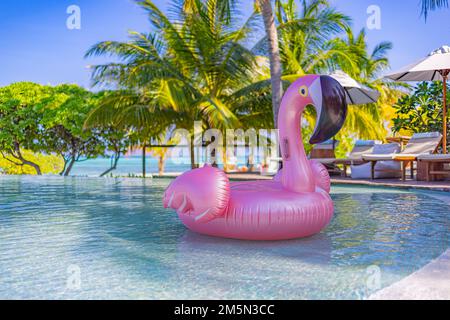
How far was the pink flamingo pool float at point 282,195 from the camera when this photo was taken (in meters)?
3.38

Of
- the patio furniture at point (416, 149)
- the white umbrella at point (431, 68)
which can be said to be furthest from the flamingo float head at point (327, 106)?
the white umbrella at point (431, 68)

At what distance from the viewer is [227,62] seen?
12.9 m

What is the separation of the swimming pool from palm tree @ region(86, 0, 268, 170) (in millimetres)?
7836

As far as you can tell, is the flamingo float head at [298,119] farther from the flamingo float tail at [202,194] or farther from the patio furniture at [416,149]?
the patio furniture at [416,149]

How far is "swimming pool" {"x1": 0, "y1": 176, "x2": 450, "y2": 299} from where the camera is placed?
2.34 m

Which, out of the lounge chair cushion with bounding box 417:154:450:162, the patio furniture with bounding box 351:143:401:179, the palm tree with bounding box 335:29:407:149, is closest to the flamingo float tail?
the lounge chair cushion with bounding box 417:154:450:162

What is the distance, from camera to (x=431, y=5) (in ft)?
25.4

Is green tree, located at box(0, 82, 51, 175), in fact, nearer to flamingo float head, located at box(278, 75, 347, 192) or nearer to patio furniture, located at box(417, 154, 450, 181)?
patio furniture, located at box(417, 154, 450, 181)

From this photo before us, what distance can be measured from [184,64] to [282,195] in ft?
34.6

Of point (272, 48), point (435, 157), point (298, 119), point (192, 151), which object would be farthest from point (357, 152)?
point (298, 119)

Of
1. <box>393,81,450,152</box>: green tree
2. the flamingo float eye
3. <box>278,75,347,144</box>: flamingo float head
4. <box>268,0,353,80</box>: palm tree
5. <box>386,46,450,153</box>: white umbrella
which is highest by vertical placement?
<box>268,0,353,80</box>: palm tree

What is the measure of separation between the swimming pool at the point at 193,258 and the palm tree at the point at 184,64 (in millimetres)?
7836

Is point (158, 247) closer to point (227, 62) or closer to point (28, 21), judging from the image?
point (227, 62)

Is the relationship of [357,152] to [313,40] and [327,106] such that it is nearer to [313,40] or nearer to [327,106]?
[313,40]
